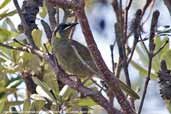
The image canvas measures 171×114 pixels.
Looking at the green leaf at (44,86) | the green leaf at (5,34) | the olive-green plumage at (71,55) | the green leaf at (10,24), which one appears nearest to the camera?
the green leaf at (44,86)

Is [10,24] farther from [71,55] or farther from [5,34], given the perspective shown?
[71,55]

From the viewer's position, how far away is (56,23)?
1.56 m

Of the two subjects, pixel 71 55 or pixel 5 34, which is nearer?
pixel 5 34

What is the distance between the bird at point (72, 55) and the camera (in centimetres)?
193

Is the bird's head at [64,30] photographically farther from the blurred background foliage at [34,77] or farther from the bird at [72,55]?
the blurred background foliage at [34,77]

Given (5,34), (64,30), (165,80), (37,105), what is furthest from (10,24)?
(165,80)

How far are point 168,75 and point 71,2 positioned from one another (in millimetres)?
465

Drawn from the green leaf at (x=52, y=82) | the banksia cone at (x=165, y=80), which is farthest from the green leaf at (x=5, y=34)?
the banksia cone at (x=165, y=80)

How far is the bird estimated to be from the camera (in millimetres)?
1929

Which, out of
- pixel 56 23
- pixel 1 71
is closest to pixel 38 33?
pixel 56 23

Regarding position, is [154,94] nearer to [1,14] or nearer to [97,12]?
[97,12]

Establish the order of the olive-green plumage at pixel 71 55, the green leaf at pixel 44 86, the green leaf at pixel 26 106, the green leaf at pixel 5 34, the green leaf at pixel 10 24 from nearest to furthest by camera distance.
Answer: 1. the green leaf at pixel 44 86
2. the green leaf at pixel 26 106
3. the green leaf at pixel 5 34
4. the green leaf at pixel 10 24
5. the olive-green plumage at pixel 71 55

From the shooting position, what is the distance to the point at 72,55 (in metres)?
2.19

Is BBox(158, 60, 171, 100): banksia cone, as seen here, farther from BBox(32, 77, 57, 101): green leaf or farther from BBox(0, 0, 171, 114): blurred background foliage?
BBox(32, 77, 57, 101): green leaf
